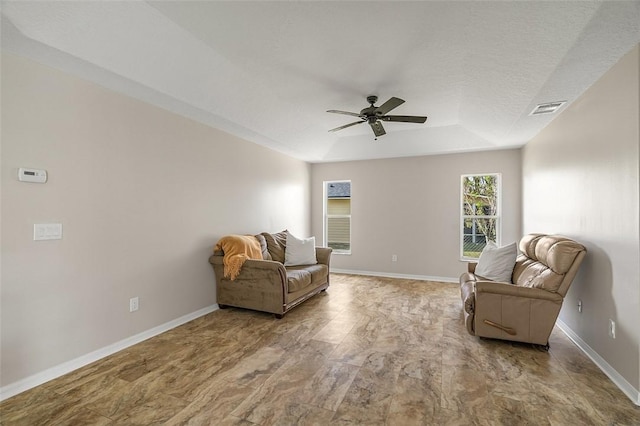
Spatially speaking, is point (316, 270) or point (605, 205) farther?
point (316, 270)

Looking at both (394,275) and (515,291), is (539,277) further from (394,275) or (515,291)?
(394,275)

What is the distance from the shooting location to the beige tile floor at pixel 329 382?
1.87 m

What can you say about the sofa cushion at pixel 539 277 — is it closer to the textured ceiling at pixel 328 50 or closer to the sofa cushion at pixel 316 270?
the textured ceiling at pixel 328 50

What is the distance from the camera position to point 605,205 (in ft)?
8.01

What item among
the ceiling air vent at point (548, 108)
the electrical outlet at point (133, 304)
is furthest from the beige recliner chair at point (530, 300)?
the electrical outlet at point (133, 304)


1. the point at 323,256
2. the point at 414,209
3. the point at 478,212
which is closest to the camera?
the point at 323,256

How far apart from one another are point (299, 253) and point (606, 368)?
11.8 ft

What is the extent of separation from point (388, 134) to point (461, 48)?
2.82m

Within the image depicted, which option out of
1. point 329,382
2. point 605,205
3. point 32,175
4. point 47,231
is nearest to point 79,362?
point 47,231

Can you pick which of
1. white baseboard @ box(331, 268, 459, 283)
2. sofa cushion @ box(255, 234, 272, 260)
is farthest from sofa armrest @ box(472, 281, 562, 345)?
sofa cushion @ box(255, 234, 272, 260)

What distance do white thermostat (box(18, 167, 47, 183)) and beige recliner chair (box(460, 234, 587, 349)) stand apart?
4018 mm

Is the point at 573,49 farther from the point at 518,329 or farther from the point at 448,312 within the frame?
the point at 448,312

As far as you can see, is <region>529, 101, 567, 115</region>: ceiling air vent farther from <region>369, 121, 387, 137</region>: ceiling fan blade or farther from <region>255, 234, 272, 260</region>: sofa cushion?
<region>255, 234, 272, 260</region>: sofa cushion

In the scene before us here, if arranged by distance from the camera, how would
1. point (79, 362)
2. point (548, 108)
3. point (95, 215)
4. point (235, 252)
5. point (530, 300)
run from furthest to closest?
1. point (235, 252)
2. point (548, 108)
3. point (530, 300)
4. point (95, 215)
5. point (79, 362)
